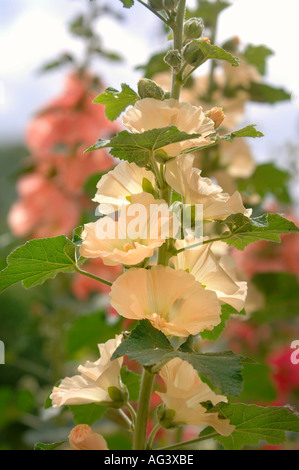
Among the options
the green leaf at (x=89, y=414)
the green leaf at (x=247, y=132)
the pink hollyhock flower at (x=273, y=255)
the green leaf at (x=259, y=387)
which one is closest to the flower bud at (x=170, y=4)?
the green leaf at (x=247, y=132)

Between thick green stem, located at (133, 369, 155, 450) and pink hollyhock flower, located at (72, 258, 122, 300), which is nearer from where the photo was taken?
thick green stem, located at (133, 369, 155, 450)

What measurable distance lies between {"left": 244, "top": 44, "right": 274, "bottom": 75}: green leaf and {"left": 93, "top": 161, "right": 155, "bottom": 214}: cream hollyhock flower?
1.53ft

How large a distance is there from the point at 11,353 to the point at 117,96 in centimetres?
89

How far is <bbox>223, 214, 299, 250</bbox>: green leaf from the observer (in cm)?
39

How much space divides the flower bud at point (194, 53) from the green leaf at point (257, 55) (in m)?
0.43

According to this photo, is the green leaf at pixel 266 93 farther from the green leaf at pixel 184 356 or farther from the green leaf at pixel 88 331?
the green leaf at pixel 184 356

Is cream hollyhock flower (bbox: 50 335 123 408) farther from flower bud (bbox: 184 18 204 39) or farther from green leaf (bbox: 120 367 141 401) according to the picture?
flower bud (bbox: 184 18 204 39)

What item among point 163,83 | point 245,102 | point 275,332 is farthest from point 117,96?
point 275,332

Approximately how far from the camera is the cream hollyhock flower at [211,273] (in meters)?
0.41

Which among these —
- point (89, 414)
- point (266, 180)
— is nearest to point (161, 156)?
point (89, 414)

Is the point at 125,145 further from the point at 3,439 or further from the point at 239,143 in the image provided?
the point at 3,439

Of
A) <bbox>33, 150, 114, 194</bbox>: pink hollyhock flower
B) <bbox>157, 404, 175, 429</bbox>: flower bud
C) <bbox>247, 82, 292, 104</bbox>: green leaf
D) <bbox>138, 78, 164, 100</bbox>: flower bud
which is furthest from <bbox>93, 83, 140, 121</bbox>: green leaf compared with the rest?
<bbox>33, 150, 114, 194</bbox>: pink hollyhock flower

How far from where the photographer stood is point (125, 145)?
1.27ft

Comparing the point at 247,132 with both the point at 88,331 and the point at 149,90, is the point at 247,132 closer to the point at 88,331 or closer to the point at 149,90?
the point at 149,90
